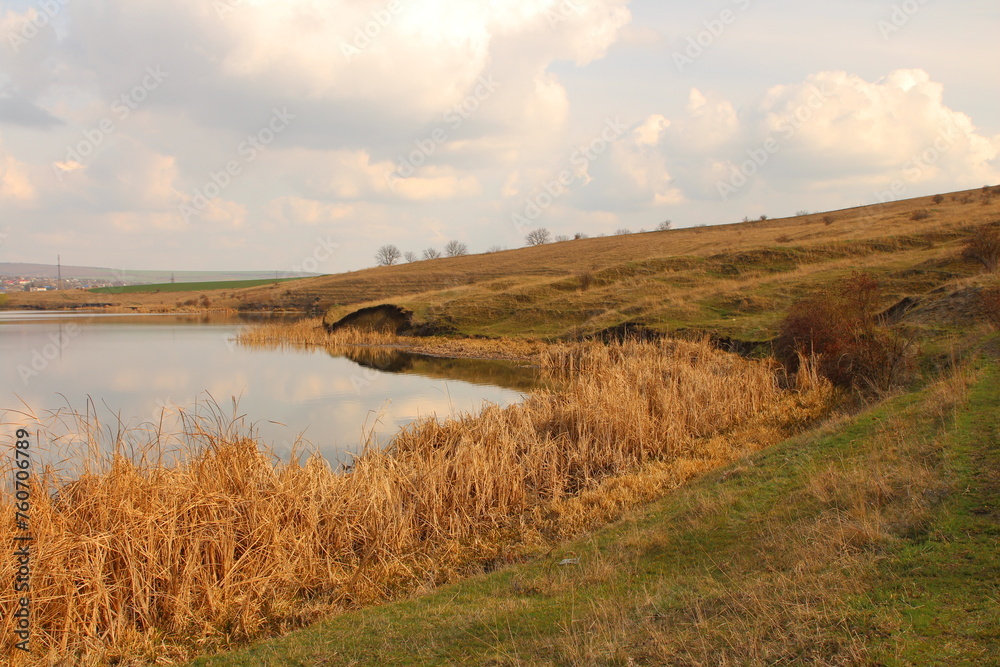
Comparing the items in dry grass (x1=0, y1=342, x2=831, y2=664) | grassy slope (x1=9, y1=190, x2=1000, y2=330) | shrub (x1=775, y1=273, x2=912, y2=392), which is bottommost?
dry grass (x1=0, y1=342, x2=831, y2=664)

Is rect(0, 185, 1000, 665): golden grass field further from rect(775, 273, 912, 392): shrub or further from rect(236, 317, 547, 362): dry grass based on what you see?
rect(236, 317, 547, 362): dry grass

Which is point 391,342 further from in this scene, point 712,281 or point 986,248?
point 986,248

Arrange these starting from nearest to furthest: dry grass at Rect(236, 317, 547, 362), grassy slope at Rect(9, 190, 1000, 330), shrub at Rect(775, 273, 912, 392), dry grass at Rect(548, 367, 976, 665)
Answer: dry grass at Rect(548, 367, 976, 665) → shrub at Rect(775, 273, 912, 392) → grassy slope at Rect(9, 190, 1000, 330) → dry grass at Rect(236, 317, 547, 362)

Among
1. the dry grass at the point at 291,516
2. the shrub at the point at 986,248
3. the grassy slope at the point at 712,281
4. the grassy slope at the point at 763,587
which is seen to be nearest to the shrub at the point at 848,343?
the grassy slope at the point at 712,281

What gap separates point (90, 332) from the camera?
46.2 metres

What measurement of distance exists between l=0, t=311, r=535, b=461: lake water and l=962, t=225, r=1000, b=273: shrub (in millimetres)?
19618

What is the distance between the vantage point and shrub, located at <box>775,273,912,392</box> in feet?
55.5

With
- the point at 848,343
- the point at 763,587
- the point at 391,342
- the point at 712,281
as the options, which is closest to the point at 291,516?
the point at 763,587

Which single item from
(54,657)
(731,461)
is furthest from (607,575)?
(731,461)

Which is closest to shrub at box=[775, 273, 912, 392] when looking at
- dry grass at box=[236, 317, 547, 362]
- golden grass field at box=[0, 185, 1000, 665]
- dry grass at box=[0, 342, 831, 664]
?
golden grass field at box=[0, 185, 1000, 665]

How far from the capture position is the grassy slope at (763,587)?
14.7 feet

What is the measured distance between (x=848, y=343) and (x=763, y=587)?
48.6ft

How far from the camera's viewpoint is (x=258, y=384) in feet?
81.4

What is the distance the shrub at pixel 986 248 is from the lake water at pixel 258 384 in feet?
64.4
